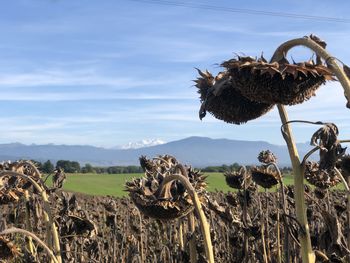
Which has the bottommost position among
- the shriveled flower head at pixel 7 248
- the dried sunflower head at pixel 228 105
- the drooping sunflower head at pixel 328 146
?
the shriveled flower head at pixel 7 248

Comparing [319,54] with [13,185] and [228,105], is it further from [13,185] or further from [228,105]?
[13,185]

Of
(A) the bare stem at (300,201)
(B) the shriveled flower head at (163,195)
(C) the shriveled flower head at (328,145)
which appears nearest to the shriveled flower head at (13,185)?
(B) the shriveled flower head at (163,195)

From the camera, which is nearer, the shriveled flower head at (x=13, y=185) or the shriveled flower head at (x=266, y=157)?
the shriveled flower head at (x=13, y=185)

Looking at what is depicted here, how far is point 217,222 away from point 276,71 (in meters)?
8.46

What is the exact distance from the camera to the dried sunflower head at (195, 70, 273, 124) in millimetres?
2785

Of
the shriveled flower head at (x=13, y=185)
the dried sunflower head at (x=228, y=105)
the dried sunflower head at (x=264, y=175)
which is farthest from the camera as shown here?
the dried sunflower head at (x=264, y=175)

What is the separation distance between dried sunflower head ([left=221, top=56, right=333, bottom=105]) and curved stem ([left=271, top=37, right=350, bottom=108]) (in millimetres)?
54

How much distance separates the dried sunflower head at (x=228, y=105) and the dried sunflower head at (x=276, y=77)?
22 cm

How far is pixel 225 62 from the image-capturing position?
8.41ft

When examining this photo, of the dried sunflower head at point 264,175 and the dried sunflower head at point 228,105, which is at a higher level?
the dried sunflower head at point 228,105

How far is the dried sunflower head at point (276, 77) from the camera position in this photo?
241cm

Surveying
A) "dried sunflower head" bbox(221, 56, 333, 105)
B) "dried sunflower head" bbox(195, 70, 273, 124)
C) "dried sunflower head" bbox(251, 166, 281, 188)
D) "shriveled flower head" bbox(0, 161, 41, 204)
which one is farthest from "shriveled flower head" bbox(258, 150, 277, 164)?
"dried sunflower head" bbox(221, 56, 333, 105)

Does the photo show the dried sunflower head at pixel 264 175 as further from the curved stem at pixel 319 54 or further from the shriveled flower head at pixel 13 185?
the curved stem at pixel 319 54

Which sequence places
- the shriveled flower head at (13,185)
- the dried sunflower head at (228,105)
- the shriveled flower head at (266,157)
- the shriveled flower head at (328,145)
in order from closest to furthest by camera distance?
the shriveled flower head at (328,145), the dried sunflower head at (228,105), the shriveled flower head at (13,185), the shriveled flower head at (266,157)
